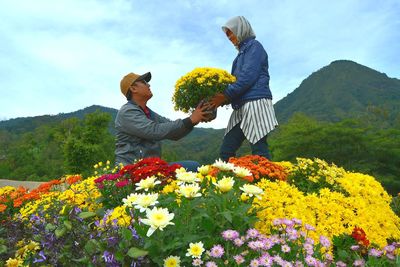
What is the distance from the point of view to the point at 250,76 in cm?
526

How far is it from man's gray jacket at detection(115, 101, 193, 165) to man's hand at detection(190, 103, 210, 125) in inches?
2.7

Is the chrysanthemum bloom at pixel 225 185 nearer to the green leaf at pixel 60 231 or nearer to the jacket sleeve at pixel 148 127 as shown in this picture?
the green leaf at pixel 60 231

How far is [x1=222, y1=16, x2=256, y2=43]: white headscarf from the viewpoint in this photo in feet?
18.4

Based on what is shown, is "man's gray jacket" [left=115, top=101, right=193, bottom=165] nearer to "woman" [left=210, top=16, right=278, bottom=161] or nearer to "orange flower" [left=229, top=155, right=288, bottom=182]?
"woman" [left=210, top=16, right=278, bottom=161]

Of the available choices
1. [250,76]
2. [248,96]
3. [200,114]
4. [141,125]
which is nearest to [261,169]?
[200,114]

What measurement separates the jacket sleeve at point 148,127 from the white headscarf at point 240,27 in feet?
5.26

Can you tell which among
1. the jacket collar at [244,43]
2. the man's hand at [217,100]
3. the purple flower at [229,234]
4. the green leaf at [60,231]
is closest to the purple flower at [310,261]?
the purple flower at [229,234]

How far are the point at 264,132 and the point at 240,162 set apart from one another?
0.84 m

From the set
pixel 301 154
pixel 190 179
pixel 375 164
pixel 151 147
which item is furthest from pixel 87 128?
pixel 190 179

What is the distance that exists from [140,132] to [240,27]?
2061mm

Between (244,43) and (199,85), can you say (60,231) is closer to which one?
(199,85)

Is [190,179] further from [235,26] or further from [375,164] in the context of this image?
[375,164]

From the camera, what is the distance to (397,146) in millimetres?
19297

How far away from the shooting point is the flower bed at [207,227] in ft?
7.32
